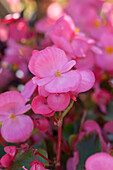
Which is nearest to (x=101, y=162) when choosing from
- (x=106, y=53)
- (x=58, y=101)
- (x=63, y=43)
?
(x=58, y=101)

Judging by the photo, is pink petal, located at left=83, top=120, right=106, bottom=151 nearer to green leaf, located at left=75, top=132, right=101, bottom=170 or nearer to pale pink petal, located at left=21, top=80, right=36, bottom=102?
green leaf, located at left=75, top=132, right=101, bottom=170

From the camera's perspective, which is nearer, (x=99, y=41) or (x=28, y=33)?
(x=99, y=41)

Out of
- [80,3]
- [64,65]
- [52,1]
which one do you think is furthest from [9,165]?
[52,1]

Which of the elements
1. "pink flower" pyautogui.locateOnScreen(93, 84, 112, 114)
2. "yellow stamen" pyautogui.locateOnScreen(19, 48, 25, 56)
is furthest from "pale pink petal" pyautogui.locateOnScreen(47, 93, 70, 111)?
"yellow stamen" pyautogui.locateOnScreen(19, 48, 25, 56)

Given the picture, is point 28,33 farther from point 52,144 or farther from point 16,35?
point 52,144

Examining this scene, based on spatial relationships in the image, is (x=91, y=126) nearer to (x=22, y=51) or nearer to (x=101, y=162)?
(x=101, y=162)

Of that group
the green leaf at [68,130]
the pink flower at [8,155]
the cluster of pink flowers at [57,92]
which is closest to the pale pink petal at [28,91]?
the cluster of pink flowers at [57,92]

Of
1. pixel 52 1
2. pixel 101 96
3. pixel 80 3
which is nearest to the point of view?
pixel 101 96
